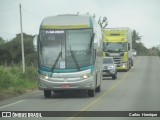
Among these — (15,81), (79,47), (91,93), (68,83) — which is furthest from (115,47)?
(68,83)

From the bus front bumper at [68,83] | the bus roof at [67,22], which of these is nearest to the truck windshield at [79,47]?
the bus roof at [67,22]

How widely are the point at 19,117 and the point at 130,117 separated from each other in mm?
3285

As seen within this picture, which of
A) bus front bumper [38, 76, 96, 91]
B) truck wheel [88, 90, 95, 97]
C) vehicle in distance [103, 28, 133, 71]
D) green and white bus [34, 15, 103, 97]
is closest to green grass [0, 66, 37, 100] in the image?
bus front bumper [38, 76, 96, 91]

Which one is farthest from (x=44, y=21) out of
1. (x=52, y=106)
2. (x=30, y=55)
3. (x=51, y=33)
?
(x=30, y=55)

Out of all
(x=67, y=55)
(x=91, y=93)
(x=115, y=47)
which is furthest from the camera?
(x=115, y=47)

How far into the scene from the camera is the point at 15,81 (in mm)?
33906

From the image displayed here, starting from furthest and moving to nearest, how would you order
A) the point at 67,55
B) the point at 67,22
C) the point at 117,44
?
the point at 117,44 → the point at 67,22 → the point at 67,55

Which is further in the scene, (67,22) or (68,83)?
(67,22)

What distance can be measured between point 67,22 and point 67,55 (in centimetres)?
160

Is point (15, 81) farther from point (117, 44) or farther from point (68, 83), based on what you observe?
point (117, 44)

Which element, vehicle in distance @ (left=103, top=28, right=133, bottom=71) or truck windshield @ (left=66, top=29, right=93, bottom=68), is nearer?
truck windshield @ (left=66, top=29, right=93, bottom=68)

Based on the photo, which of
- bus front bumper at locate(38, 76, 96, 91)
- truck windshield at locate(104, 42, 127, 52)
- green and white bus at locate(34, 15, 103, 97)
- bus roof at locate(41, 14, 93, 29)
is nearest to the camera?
bus front bumper at locate(38, 76, 96, 91)

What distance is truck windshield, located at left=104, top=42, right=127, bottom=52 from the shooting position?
177 feet

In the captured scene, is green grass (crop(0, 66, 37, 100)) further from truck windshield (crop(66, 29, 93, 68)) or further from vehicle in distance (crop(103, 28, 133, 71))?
vehicle in distance (crop(103, 28, 133, 71))
